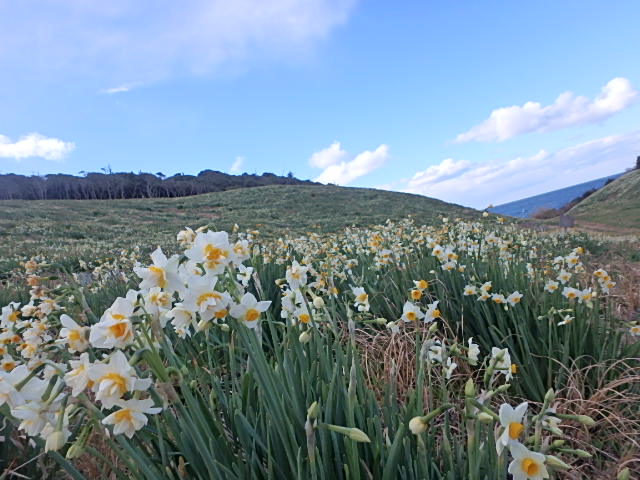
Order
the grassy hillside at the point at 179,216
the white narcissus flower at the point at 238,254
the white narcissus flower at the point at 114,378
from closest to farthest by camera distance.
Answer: the white narcissus flower at the point at 114,378 → the white narcissus flower at the point at 238,254 → the grassy hillside at the point at 179,216

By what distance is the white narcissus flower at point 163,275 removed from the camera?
1.05 m

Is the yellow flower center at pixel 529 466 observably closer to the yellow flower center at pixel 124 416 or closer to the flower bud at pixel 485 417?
the flower bud at pixel 485 417

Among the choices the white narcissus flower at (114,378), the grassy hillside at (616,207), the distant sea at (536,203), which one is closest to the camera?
the white narcissus flower at (114,378)

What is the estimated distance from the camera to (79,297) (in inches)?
61.0

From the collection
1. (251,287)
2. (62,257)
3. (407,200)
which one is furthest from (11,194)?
(251,287)

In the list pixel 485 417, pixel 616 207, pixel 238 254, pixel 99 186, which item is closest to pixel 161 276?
pixel 238 254

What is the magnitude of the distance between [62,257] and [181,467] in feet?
34.5

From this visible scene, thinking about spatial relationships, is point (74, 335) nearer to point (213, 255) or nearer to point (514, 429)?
point (213, 255)

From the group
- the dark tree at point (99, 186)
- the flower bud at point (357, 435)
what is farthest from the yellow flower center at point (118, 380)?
the dark tree at point (99, 186)

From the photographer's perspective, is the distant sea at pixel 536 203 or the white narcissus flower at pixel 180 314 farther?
the distant sea at pixel 536 203

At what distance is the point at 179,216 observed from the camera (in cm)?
2803

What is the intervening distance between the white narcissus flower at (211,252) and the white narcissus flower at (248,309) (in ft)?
0.33

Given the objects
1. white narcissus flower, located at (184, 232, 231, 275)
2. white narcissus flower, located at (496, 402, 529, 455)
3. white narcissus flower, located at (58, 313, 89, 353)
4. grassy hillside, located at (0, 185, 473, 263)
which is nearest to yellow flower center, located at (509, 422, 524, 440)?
white narcissus flower, located at (496, 402, 529, 455)

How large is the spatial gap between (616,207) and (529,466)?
3601 cm
